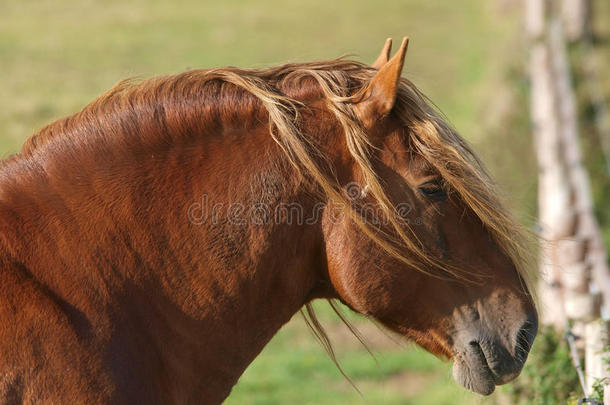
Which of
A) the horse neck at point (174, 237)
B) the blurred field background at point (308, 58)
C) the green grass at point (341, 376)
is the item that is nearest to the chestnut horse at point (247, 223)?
the horse neck at point (174, 237)

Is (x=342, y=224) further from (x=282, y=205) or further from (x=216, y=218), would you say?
(x=216, y=218)

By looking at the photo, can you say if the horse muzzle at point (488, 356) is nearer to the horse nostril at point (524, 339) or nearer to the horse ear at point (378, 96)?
the horse nostril at point (524, 339)

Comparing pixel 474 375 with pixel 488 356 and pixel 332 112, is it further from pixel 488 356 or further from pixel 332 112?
pixel 332 112

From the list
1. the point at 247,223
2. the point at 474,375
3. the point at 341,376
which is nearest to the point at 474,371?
the point at 474,375

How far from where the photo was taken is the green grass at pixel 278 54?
264 inches

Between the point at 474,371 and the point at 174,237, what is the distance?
3.64 ft

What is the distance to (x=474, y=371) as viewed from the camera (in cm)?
246

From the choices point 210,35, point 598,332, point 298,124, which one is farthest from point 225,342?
point 210,35

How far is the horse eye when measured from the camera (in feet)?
7.78

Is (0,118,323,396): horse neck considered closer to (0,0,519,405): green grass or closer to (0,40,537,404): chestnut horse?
(0,40,537,404): chestnut horse

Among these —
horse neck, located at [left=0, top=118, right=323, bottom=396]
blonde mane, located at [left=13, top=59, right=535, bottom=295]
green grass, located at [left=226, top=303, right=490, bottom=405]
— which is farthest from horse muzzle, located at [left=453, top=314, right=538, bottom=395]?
green grass, located at [left=226, top=303, right=490, bottom=405]

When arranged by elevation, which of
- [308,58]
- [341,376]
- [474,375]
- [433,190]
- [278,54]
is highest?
[278,54]

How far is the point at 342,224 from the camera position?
2.32 meters

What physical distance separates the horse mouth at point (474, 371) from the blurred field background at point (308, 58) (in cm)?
55
